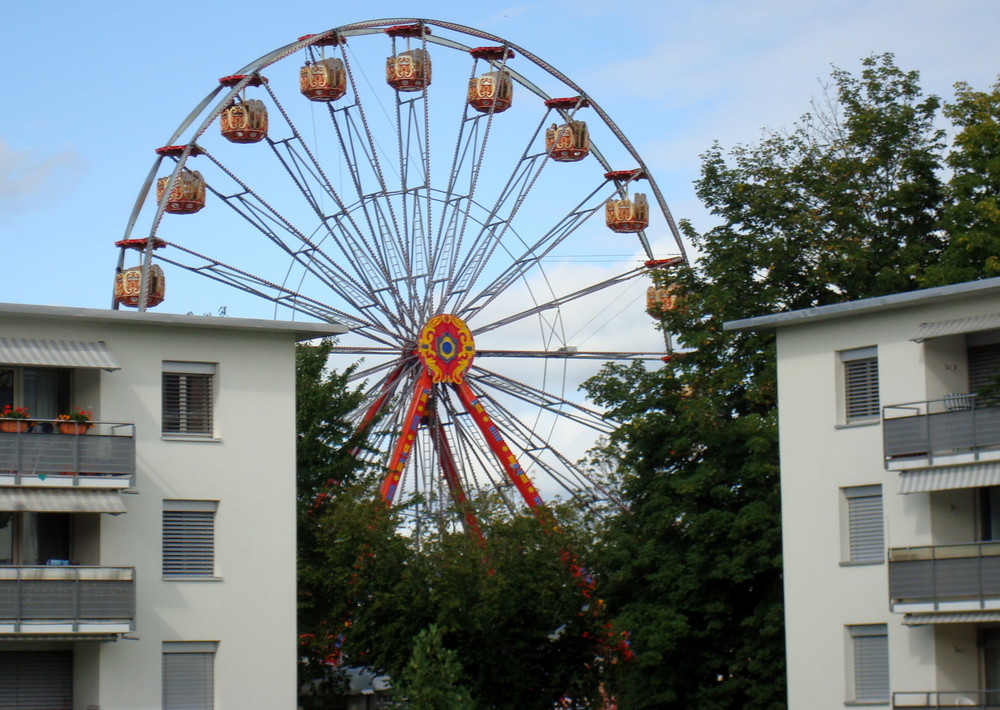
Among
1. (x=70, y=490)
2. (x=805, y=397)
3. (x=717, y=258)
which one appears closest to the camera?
(x=70, y=490)

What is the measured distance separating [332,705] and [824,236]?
18.5 metres

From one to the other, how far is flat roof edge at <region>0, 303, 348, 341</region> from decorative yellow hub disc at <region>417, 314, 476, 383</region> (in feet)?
36.9

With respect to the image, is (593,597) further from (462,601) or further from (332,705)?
(332,705)

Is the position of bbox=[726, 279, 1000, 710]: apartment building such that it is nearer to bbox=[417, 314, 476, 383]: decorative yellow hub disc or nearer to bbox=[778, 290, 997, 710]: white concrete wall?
bbox=[778, 290, 997, 710]: white concrete wall

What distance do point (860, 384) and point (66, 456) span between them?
16705 mm

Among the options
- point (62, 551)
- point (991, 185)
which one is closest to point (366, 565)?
point (62, 551)

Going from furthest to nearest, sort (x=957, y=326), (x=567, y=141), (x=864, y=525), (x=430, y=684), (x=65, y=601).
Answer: (x=567, y=141) < (x=430, y=684) < (x=864, y=525) < (x=957, y=326) < (x=65, y=601)

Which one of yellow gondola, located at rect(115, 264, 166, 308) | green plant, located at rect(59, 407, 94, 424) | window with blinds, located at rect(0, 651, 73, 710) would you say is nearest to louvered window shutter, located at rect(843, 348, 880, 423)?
green plant, located at rect(59, 407, 94, 424)

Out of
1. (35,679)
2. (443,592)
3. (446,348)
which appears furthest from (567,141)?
(35,679)

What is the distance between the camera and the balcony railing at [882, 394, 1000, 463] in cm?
3775

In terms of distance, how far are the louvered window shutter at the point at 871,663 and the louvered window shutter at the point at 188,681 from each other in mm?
13426

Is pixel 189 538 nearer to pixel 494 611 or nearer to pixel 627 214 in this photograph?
pixel 494 611

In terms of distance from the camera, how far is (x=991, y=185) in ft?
162

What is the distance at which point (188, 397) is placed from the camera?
41.8m
